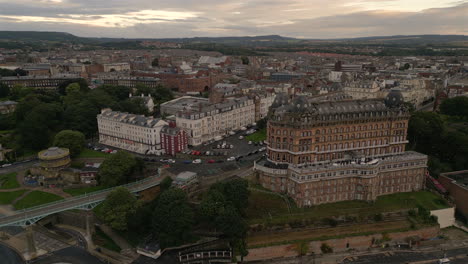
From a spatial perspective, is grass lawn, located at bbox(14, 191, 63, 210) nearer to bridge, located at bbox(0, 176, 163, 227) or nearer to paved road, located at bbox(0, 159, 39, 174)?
bridge, located at bbox(0, 176, 163, 227)

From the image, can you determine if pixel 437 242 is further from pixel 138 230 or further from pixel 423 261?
pixel 138 230

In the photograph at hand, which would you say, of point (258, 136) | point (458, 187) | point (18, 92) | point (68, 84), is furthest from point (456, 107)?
point (18, 92)

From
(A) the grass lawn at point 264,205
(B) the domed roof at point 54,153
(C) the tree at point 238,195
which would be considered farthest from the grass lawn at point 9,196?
(A) the grass lawn at point 264,205

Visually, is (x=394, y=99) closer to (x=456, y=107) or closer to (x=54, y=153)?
(x=456, y=107)

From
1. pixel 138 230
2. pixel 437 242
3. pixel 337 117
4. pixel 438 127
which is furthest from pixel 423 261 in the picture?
pixel 138 230

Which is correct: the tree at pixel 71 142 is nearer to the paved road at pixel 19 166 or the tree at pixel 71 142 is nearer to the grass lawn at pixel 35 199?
the paved road at pixel 19 166

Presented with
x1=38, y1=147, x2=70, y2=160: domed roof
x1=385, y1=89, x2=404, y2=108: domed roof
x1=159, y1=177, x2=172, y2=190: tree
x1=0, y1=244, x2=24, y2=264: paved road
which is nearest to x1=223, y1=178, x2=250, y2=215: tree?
x1=159, y1=177, x2=172, y2=190: tree
